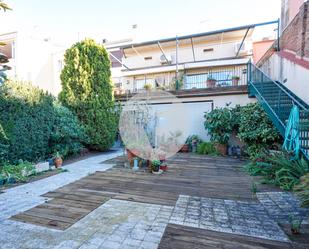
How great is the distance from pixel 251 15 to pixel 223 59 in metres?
2.62

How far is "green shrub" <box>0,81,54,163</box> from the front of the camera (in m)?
4.79

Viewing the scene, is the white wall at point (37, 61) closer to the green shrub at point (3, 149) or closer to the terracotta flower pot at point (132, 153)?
the green shrub at point (3, 149)

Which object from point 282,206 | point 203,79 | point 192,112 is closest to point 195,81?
point 203,79

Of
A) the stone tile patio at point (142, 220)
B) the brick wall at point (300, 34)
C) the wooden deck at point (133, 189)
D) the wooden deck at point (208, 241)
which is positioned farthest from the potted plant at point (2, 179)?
the brick wall at point (300, 34)

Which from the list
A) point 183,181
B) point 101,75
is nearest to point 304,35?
point 183,181

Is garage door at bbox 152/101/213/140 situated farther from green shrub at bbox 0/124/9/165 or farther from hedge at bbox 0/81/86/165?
green shrub at bbox 0/124/9/165

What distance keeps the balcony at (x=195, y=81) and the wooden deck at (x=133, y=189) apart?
4.62m

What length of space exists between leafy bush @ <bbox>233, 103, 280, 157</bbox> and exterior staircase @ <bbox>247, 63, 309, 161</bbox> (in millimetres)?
483

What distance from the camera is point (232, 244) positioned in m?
2.04

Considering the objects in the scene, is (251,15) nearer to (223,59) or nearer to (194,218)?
(223,59)

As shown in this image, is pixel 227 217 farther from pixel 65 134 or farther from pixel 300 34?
pixel 300 34

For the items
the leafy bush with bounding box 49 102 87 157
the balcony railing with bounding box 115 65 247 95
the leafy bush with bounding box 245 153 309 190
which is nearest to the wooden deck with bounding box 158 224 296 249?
the leafy bush with bounding box 245 153 309 190

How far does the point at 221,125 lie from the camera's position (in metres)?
7.16

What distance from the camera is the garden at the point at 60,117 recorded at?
15.8ft
